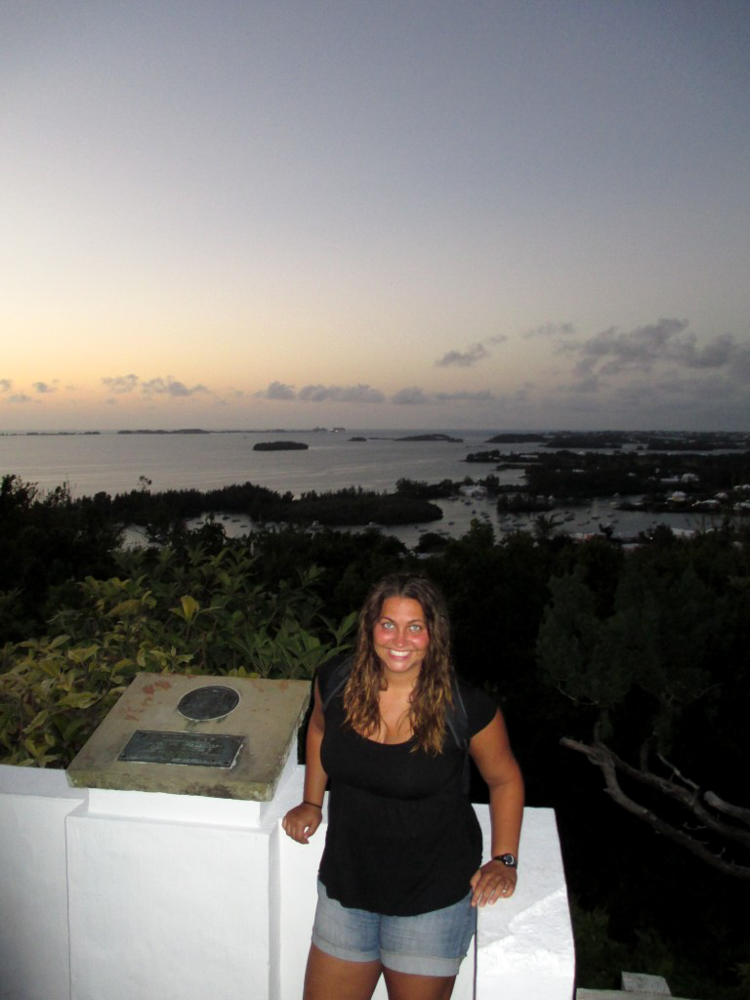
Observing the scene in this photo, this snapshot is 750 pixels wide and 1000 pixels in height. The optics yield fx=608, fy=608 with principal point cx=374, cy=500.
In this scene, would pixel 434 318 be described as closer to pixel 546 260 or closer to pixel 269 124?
pixel 546 260

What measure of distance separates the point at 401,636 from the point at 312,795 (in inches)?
17.5

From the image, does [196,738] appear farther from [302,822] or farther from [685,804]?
[685,804]

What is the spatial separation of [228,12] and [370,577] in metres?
5.25

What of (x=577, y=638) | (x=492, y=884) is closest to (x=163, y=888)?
(x=492, y=884)

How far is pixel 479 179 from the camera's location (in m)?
8.28

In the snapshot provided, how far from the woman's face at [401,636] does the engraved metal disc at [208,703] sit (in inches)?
19.8

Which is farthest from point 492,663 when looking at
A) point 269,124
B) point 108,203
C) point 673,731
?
point 108,203

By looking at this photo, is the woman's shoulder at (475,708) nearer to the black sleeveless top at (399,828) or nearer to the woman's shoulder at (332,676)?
the black sleeveless top at (399,828)

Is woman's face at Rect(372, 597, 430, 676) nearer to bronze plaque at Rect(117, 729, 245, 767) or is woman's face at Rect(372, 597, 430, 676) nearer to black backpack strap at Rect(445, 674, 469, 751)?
black backpack strap at Rect(445, 674, 469, 751)

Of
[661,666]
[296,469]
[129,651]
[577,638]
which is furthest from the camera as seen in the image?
[296,469]

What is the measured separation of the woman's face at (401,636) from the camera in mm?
1508

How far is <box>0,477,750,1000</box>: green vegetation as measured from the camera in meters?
3.53

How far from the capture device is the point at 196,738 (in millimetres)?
1606

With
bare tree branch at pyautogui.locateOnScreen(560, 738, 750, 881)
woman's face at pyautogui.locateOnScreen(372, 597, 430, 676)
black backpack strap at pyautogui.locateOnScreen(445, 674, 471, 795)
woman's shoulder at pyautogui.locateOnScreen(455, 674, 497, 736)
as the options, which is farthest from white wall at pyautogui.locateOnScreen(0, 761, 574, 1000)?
bare tree branch at pyautogui.locateOnScreen(560, 738, 750, 881)
